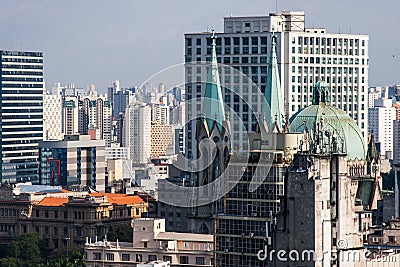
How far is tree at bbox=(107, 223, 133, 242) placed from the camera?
325 feet

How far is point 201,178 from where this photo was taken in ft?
304

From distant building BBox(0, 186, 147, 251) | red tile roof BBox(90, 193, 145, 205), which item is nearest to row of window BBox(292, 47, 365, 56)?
red tile roof BBox(90, 193, 145, 205)

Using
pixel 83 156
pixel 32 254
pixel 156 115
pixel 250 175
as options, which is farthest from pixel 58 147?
pixel 250 175

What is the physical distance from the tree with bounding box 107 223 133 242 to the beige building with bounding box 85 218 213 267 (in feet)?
53.8

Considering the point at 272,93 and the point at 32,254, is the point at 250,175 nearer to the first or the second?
the point at 272,93

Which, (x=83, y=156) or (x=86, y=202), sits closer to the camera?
(x=86, y=202)

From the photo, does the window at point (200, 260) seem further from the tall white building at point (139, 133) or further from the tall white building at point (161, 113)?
the tall white building at point (161, 113)

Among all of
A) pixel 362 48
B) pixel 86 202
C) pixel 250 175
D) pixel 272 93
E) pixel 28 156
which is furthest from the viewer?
pixel 28 156

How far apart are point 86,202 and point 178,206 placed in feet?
44.6

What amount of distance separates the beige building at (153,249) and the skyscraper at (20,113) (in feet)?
256

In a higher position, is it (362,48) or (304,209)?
(362,48)

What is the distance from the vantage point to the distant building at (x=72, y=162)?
151 m

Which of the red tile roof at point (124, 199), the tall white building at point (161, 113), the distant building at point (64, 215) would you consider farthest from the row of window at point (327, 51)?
the distant building at point (64, 215)

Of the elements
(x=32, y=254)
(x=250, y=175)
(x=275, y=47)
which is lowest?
(x=32, y=254)
